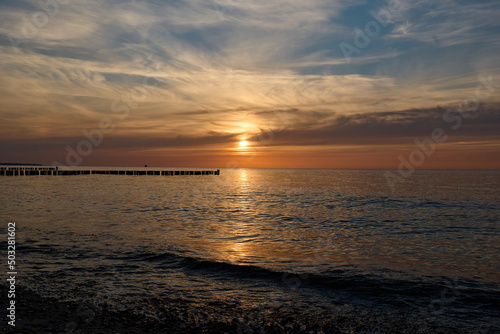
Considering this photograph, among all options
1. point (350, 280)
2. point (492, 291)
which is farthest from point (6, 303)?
point (492, 291)

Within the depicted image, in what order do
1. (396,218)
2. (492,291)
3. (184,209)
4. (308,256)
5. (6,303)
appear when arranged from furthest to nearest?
(184,209) → (396,218) → (308,256) → (492,291) → (6,303)

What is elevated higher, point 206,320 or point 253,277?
point 206,320

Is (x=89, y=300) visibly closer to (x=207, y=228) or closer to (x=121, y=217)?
(x=207, y=228)

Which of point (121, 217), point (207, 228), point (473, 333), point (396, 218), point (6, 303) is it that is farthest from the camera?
point (396, 218)

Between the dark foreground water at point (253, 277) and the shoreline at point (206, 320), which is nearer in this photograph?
the shoreline at point (206, 320)

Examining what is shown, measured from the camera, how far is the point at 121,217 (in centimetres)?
2705

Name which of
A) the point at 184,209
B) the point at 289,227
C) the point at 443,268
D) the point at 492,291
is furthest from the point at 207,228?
the point at 492,291

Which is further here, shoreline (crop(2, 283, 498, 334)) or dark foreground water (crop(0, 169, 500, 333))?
dark foreground water (crop(0, 169, 500, 333))

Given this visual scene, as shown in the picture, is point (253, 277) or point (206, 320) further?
point (253, 277)

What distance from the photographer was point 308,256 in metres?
15.8

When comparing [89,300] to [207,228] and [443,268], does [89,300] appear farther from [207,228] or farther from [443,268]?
[207,228]

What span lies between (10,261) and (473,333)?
1473cm

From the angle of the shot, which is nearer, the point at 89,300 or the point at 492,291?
the point at 89,300

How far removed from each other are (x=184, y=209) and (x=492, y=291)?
2668 cm
